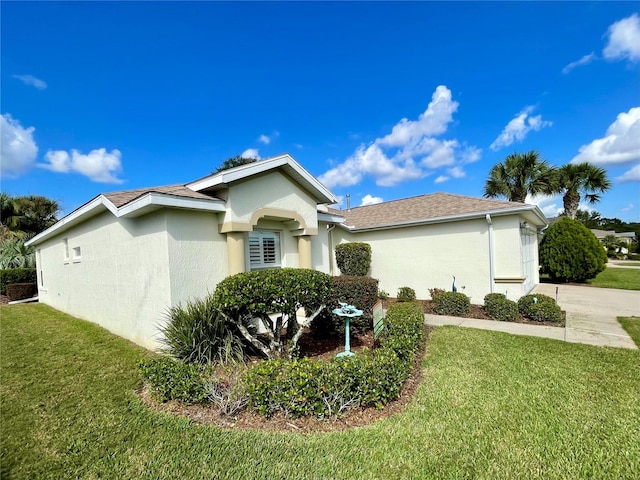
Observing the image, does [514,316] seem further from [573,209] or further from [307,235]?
[573,209]

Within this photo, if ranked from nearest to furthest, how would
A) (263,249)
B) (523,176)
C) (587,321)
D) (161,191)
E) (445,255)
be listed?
(161,191) → (587,321) → (263,249) → (445,255) → (523,176)

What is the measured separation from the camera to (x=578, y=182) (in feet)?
67.6

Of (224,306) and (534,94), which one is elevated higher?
(534,94)

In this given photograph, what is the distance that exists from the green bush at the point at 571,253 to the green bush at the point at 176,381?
2026cm

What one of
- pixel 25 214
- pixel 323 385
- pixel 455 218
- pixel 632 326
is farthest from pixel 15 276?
pixel 632 326

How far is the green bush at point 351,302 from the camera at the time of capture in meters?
7.53

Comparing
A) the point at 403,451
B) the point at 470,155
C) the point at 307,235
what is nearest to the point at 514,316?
the point at 307,235

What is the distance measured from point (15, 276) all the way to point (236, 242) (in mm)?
18779

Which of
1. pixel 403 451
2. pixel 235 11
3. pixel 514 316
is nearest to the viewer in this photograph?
pixel 403 451

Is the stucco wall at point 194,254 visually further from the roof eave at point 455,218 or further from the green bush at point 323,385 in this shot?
the roof eave at point 455,218

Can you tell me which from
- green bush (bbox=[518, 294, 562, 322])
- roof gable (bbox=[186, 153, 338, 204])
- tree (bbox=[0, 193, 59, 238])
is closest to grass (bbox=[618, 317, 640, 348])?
green bush (bbox=[518, 294, 562, 322])

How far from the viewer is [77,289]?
34.2ft

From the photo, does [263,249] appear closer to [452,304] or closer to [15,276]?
[452,304]

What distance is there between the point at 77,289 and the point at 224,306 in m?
9.04
